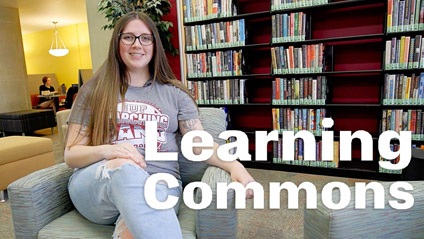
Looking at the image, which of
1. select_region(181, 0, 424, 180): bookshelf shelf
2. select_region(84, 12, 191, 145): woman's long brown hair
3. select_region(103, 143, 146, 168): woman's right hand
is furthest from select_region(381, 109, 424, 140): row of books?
select_region(103, 143, 146, 168): woman's right hand

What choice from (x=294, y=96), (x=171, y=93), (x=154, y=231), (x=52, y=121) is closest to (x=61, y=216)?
(x=154, y=231)

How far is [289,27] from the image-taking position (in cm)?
269


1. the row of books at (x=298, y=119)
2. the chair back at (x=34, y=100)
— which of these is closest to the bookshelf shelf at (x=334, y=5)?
the row of books at (x=298, y=119)

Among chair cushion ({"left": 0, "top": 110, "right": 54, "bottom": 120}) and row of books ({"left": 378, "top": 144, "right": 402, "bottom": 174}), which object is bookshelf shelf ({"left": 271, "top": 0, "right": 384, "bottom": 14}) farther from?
chair cushion ({"left": 0, "top": 110, "right": 54, "bottom": 120})

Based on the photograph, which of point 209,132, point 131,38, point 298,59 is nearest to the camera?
point 131,38

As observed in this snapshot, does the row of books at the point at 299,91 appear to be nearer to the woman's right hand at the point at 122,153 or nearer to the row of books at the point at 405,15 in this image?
the row of books at the point at 405,15

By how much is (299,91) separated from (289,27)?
59 cm

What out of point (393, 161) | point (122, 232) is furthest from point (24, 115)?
point (393, 161)

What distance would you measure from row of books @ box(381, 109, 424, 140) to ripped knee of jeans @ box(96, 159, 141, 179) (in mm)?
2294

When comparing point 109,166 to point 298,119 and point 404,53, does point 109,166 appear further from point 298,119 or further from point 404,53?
point 404,53

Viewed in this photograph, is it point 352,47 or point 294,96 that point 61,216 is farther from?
point 352,47

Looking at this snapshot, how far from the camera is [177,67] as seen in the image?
343 centimetres

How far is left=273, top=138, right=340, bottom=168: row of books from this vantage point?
107 inches

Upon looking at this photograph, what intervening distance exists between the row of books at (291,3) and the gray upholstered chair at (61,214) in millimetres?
2057
